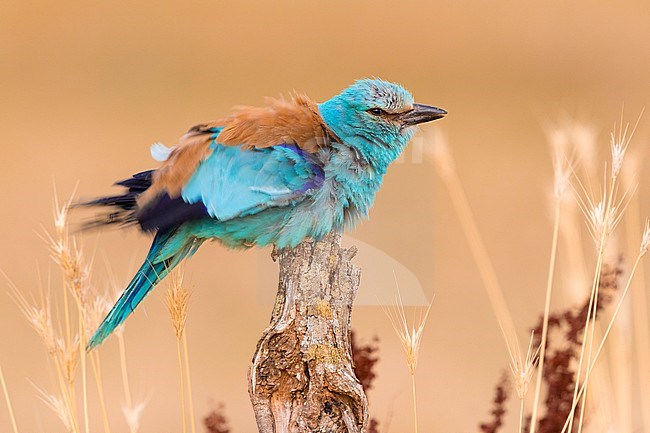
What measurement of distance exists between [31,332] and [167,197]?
2772mm

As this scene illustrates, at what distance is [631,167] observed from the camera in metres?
2.10

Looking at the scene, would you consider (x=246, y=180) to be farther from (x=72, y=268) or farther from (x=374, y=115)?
(x=72, y=268)

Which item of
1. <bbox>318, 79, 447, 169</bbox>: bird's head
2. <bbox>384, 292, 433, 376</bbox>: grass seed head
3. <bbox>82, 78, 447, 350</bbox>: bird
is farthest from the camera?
<bbox>318, 79, 447, 169</bbox>: bird's head

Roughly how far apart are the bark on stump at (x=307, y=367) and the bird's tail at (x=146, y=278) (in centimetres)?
34

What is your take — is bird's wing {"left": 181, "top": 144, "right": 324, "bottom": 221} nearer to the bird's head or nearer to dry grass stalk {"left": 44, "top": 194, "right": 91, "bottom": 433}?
the bird's head

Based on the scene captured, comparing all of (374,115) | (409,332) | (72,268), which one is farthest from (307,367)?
(374,115)

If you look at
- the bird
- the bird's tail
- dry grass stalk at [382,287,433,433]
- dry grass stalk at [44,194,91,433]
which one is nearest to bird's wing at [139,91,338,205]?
the bird

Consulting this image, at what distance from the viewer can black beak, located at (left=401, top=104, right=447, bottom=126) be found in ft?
6.66

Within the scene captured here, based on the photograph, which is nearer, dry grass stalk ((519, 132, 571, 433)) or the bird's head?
dry grass stalk ((519, 132, 571, 433))

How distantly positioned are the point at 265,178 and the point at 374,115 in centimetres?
26

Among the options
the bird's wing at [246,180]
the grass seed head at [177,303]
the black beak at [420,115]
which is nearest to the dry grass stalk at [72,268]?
the grass seed head at [177,303]

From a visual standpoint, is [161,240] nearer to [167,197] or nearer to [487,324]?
[167,197]

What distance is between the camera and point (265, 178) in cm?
197

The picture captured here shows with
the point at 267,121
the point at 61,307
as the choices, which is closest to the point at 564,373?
the point at 267,121
